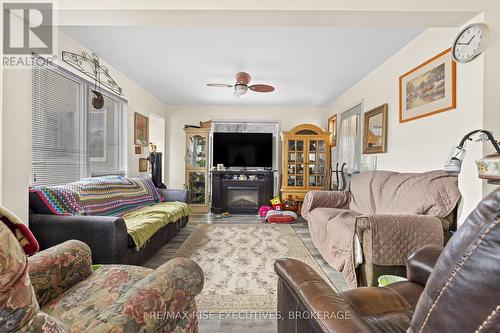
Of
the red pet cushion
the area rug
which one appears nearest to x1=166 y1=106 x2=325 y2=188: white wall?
the area rug

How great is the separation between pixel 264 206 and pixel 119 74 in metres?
3.46

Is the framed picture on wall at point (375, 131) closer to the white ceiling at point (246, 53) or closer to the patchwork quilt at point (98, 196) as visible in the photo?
the white ceiling at point (246, 53)

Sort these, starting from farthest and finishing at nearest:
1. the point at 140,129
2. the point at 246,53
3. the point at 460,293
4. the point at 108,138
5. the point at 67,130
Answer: the point at 140,129, the point at 108,138, the point at 246,53, the point at 67,130, the point at 460,293

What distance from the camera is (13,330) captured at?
432mm

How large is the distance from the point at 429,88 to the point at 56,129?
392 cm

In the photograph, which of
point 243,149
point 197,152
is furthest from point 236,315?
point 197,152

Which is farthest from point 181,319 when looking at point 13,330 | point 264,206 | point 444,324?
point 264,206

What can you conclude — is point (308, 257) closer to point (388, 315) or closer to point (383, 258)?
point (383, 258)

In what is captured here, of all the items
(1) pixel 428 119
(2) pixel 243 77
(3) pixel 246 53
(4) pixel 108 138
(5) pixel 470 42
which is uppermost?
(3) pixel 246 53

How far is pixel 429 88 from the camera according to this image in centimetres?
230

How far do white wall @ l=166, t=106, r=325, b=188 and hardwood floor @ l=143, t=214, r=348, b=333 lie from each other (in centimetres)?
162

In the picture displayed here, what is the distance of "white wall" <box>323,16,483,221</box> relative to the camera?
169 centimetres

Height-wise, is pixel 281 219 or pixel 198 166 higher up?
pixel 198 166

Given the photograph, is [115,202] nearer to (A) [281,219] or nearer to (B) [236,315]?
(B) [236,315]
